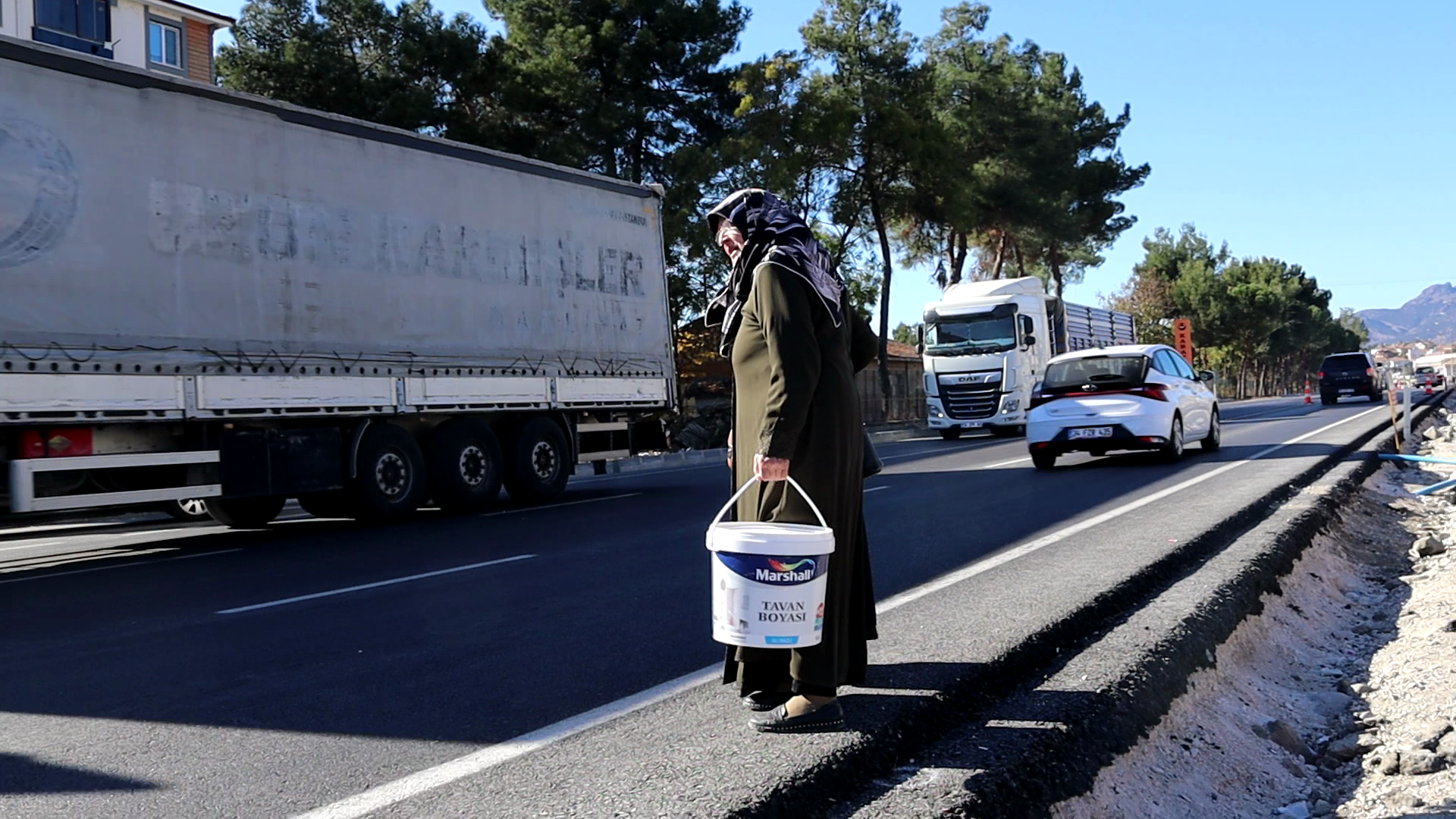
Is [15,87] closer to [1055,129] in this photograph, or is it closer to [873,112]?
[873,112]

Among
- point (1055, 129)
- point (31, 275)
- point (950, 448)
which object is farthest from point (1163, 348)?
point (1055, 129)

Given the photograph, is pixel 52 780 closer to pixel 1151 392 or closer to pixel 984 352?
pixel 1151 392

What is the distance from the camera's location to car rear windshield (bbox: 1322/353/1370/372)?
44.3 metres

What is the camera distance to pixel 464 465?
13789 millimetres

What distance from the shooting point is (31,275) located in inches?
386

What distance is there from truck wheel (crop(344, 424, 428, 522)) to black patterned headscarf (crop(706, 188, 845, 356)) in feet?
29.4

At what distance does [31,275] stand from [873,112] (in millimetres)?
30339

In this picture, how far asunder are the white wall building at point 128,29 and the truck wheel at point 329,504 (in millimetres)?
21465

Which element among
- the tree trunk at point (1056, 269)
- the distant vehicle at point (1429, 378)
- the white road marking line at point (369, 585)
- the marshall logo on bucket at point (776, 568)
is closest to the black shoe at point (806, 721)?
the marshall logo on bucket at point (776, 568)

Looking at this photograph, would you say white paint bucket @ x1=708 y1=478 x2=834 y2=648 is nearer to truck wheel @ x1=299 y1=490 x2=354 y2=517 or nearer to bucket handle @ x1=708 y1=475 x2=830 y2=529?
bucket handle @ x1=708 y1=475 x2=830 y2=529

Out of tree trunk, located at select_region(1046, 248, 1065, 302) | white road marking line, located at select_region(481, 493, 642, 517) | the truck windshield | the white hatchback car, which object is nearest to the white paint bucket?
white road marking line, located at select_region(481, 493, 642, 517)

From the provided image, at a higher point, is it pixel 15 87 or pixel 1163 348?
pixel 15 87

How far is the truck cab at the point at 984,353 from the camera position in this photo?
27.5 metres

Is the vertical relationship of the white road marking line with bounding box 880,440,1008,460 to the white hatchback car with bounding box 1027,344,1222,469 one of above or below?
below
